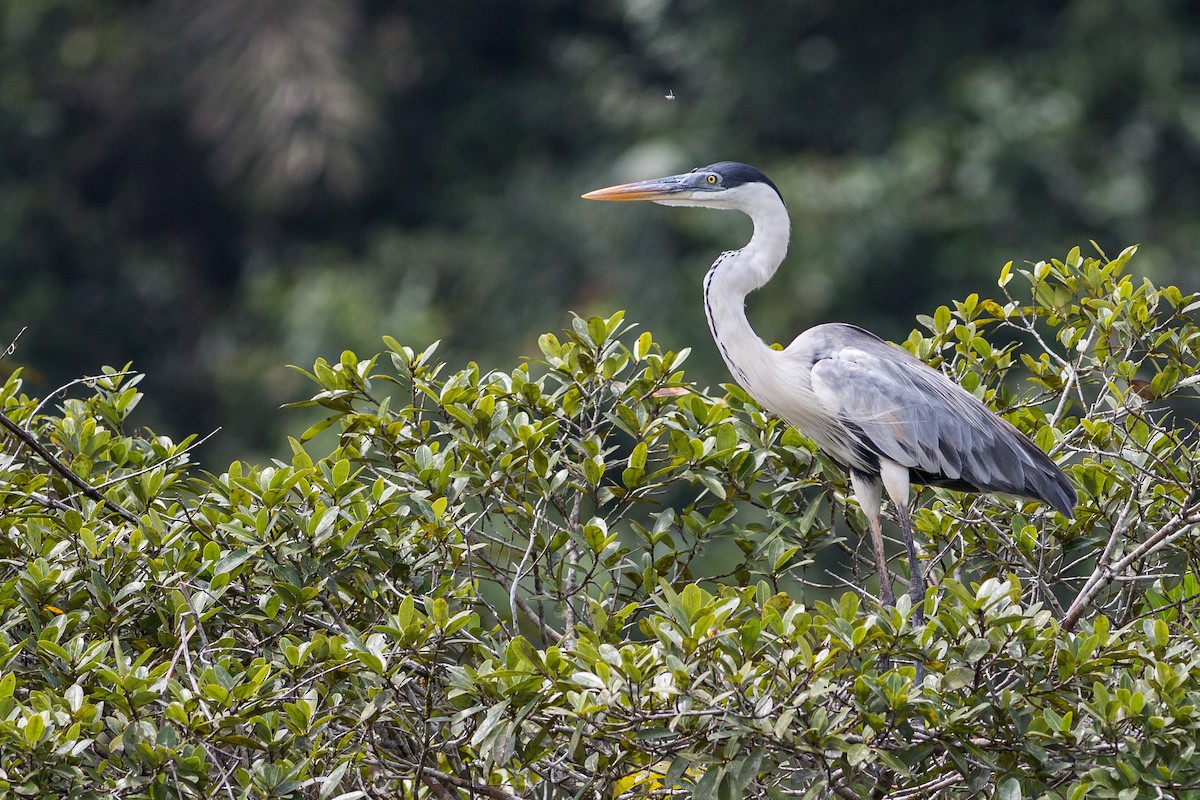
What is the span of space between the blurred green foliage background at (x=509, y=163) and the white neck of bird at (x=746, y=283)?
24.4 feet

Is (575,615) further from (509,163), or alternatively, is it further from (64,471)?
(509,163)

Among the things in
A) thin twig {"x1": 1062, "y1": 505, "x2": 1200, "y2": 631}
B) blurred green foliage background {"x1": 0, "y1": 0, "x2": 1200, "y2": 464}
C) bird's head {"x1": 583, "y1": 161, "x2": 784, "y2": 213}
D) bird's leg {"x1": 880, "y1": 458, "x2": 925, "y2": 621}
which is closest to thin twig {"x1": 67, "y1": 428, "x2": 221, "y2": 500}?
bird's head {"x1": 583, "y1": 161, "x2": 784, "y2": 213}

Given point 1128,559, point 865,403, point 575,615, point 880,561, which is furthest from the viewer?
point 865,403

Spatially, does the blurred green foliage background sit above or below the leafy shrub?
above

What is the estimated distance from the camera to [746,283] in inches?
165

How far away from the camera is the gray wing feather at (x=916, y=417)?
3.87 m

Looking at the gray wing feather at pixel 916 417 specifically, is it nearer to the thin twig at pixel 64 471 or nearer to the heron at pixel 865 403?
the heron at pixel 865 403

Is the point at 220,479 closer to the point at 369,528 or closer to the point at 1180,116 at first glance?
the point at 369,528

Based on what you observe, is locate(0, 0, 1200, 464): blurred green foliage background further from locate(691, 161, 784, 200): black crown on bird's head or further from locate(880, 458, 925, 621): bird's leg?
locate(880, 458, 925, 621): bird's leg

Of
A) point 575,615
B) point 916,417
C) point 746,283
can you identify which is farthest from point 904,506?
point 575,615

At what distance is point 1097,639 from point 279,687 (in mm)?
1396

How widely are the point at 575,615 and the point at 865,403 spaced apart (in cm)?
102

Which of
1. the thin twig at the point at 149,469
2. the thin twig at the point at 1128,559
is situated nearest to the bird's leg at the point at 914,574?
the thin twig at the point at 1128,559

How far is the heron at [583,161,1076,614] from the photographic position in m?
3.85
